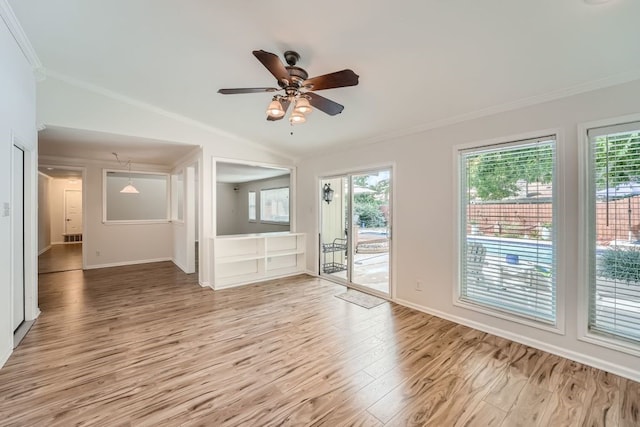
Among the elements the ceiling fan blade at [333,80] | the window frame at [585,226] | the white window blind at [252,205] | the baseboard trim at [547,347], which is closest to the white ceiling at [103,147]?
the ceiling fan blade at [333,80]

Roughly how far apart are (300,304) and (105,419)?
8.27 feet

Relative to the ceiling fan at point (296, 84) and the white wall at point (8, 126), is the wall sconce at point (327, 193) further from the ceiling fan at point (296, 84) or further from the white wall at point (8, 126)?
the white wall at point (8, 126)

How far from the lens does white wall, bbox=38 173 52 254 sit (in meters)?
8.02

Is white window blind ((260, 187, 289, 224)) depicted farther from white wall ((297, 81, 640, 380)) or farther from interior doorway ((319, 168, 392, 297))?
white wall ((297, 81, 640, 380))

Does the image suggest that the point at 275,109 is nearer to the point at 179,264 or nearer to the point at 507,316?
the point at 507,316

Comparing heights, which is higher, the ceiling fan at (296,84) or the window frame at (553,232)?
the ceiling fan at (296,84)

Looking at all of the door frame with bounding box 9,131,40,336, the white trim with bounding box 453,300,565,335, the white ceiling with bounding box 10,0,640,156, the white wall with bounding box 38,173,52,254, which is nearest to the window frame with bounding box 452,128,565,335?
the white trim with bounding box 453,300,565,335

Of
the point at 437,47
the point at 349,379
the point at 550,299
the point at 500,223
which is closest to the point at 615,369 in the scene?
the point at 550,299

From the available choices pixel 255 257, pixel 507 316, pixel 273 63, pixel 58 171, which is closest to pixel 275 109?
pixel 273 63

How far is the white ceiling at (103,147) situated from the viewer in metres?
4.25

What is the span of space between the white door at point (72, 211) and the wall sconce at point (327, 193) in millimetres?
10726

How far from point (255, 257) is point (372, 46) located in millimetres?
4025

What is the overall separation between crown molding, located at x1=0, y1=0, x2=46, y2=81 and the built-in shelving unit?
10.1 ft

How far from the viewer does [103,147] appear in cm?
519
